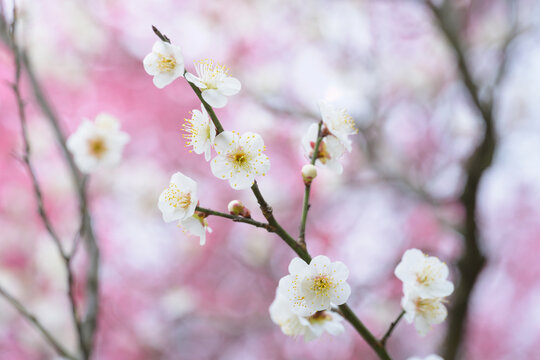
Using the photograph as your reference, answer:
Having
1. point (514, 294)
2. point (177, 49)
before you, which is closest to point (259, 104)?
point (177, 49)

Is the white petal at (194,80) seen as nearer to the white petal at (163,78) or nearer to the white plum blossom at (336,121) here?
the white petal at (163,78)

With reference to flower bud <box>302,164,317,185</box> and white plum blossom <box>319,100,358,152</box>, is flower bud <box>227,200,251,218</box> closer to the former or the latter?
flower bud <box>302,164,317,185</box>

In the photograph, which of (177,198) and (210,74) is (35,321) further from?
(210,74)

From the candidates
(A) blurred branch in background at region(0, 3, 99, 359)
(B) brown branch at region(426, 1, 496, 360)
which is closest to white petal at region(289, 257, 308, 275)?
(A) blurred branch in background at region(0, 3, 99, 359)

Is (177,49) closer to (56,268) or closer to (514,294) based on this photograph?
(56,268)

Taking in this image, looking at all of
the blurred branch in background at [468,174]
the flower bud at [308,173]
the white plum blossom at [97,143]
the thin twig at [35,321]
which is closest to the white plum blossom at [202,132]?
the flower bud at [308,173]
